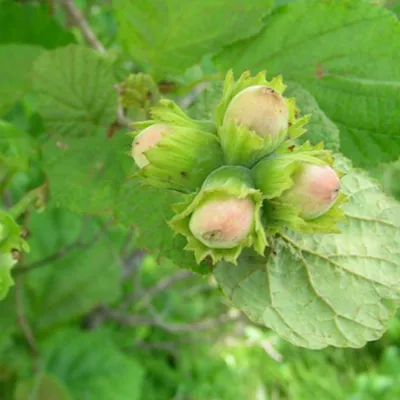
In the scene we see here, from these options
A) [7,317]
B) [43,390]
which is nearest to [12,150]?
[7,317]

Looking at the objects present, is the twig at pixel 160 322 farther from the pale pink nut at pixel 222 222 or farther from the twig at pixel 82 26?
the pale pink nut at pixel 222 222

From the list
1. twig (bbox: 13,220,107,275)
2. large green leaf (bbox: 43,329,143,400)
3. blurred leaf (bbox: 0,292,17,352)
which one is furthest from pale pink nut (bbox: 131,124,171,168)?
large green leaf (bbox: 43,329,143,400)

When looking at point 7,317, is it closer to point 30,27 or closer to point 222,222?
point 30,27

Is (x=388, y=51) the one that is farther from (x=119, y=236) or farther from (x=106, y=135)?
(x=119, y=236)

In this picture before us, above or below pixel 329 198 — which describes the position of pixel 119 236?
below

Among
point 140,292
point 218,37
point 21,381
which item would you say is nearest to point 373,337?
point 218,37
